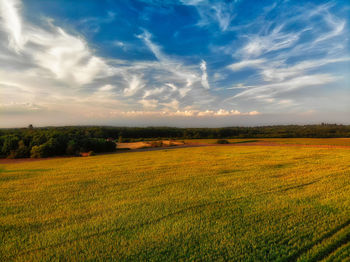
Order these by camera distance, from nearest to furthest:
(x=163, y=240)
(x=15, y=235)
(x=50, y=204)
→ (x=163, y=240), (x=15, y=235), (x=50, y=204)

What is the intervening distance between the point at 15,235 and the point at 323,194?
11.0m

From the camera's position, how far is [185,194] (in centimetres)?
712

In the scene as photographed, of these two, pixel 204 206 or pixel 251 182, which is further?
pixel 251 182

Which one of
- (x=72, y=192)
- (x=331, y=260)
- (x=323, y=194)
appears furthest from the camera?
(x=72, y=192)

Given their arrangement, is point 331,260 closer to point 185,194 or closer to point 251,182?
point 185,194

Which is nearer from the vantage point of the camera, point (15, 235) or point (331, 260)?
point (331, 260)

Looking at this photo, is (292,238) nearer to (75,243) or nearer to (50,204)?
(75,243)

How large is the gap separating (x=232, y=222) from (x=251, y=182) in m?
4.42

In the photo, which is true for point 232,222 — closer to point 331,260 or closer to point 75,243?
point 331,260

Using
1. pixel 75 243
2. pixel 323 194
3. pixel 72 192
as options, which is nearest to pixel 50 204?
pixel 72 192

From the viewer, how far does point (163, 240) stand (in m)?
4.09

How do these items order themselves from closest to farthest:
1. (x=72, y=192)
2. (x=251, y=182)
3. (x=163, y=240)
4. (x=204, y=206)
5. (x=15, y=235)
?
1. (x=163, y=240)
2. (x=15, y=235)
3. (x=204, y=206)
4. (x=72, y=192)
5. (x=251, y=182)

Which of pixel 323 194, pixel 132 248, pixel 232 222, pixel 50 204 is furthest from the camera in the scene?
pixel 323 194

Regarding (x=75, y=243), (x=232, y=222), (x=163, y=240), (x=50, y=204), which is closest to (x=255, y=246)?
(x=232, y=222)
